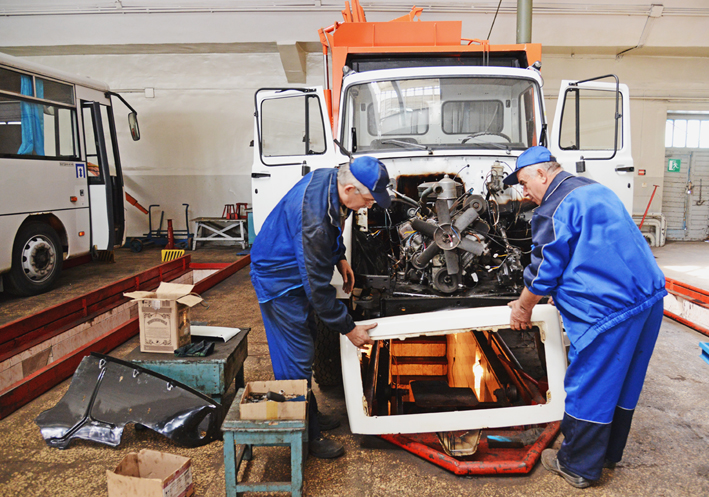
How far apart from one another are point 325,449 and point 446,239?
1.41m

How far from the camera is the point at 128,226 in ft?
35.4

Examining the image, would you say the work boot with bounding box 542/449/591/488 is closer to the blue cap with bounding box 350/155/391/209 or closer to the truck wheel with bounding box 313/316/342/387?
the truck wheel with bounding box 313/316/342/387

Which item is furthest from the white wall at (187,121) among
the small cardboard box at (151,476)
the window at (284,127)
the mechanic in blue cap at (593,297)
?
the mechanic in blue cap at (593,297)

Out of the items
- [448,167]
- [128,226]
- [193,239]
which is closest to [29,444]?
[448,167]

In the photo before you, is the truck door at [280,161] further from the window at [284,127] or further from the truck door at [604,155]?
the window at [284,127]

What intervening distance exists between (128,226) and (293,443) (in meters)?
10.4

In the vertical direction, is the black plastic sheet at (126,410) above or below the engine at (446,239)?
below

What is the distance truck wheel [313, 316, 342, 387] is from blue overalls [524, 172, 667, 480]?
144 cm

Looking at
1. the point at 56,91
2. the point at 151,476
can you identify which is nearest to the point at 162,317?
the point at 151,476

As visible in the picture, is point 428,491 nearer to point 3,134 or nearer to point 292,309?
point 292,309

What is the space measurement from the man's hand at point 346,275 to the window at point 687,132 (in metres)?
11.4

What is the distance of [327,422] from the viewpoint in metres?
2.73

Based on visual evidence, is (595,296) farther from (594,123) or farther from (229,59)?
(229,59)

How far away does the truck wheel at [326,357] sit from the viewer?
304 centimetres
